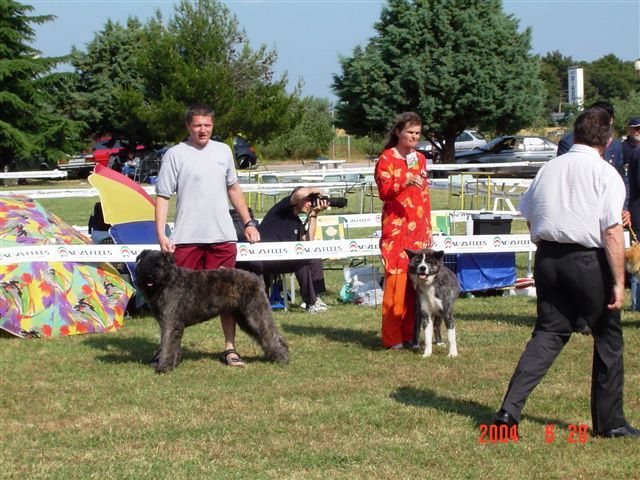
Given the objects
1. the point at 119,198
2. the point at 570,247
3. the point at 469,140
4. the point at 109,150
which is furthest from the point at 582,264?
the point at 109,150

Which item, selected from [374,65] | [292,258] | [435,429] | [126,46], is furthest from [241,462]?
[126,46]

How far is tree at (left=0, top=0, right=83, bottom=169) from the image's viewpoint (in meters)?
42.0

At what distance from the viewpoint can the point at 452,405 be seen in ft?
18.7

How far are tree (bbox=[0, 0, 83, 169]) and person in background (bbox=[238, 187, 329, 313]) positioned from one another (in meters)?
34.7

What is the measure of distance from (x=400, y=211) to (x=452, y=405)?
6.65 feet

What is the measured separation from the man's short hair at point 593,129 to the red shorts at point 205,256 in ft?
9.61

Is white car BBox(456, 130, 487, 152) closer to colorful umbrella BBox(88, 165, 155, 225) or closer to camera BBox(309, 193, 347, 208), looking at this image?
camera BBox(309, 193, 347, 208)

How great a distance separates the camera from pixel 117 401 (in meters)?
5.93

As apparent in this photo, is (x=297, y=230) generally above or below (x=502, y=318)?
above

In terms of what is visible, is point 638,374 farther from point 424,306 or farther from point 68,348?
point 68,348

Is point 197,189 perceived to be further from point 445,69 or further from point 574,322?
point 445,69

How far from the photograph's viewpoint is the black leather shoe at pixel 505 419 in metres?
4.88
